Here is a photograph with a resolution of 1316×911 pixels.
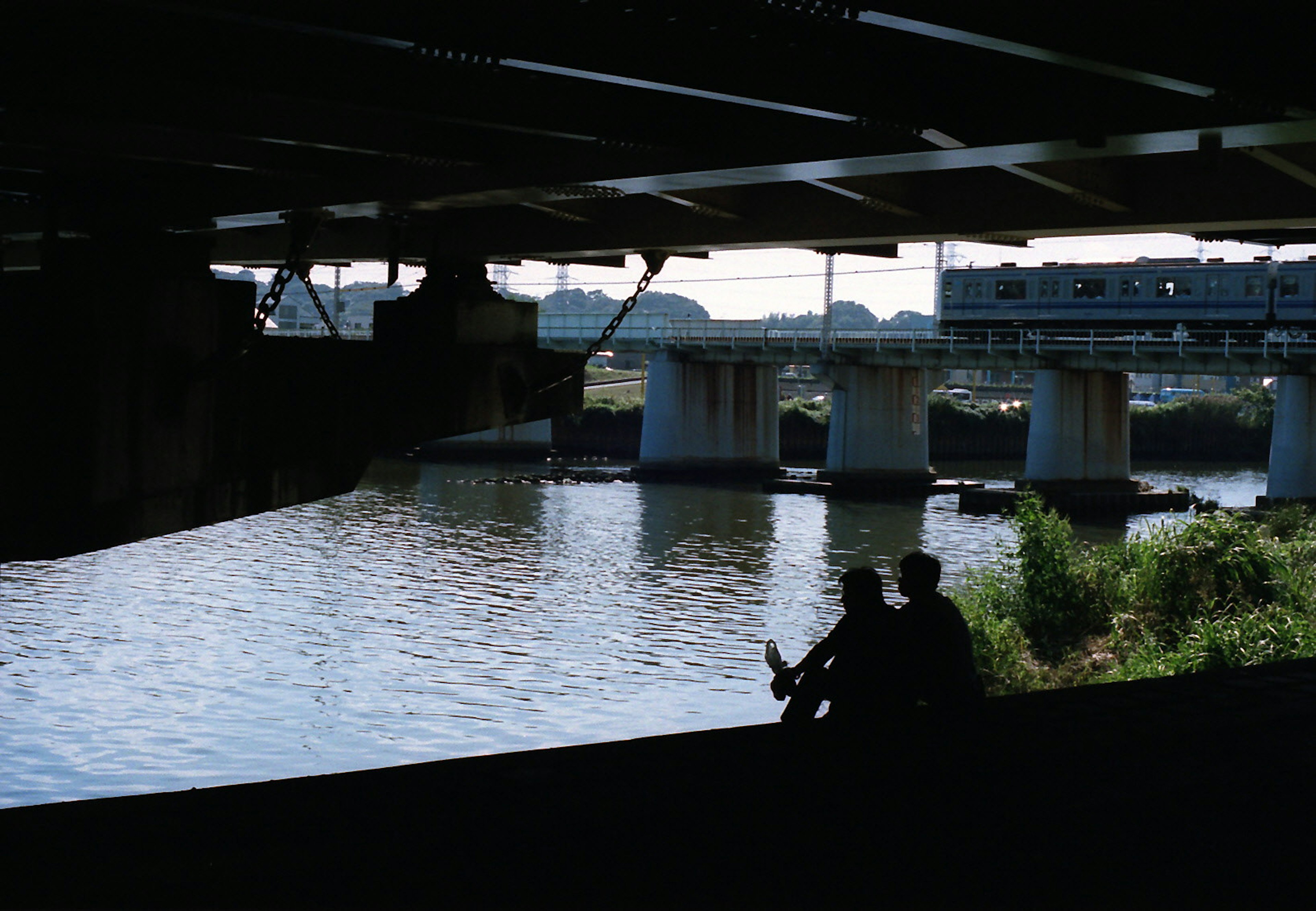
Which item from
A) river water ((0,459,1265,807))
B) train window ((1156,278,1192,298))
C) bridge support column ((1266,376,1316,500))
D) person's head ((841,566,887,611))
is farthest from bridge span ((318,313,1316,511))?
person's head ((841,566,887,611))

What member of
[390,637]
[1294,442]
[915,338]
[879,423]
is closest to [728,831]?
[390,637]

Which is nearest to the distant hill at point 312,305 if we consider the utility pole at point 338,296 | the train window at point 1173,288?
the utility pole at point 338,296

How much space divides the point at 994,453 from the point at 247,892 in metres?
83.4

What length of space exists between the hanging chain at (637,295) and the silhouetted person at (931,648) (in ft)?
18.7

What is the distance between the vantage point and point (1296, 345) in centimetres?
5103

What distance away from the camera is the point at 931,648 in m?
6.27

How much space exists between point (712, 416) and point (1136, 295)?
2234cm

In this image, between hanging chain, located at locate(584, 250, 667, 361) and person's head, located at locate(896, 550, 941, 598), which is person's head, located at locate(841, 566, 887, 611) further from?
hanging chain, located at locate(584, 250, 667, 361)

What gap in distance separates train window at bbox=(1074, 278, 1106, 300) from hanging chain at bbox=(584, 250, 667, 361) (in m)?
44.8

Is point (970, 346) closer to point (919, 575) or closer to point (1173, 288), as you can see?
point (1173, 288)

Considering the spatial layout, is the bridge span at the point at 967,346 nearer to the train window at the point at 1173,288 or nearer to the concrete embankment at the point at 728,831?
the train window at the point at 1173,288

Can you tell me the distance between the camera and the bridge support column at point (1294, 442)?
50.7m

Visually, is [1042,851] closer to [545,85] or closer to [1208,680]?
[1208,680]

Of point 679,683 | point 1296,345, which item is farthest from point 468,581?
point 1296,345
